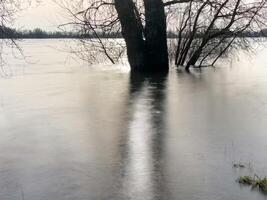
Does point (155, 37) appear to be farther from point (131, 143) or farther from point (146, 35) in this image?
point (131, 143)

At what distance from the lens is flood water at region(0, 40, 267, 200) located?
6.47 meters

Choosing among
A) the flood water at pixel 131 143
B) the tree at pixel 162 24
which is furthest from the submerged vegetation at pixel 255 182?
the tree at pixel 162 24

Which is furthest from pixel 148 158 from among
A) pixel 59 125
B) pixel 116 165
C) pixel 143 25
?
pixel 143 25

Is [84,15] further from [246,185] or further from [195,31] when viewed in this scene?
[246,185]

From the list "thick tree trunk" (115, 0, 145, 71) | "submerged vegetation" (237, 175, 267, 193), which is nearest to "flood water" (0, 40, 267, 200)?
"submerged vegetation" (237, 175, 267, 193)

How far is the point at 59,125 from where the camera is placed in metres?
10.7

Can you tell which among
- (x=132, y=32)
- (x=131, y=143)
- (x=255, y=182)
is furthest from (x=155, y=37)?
(x=255, y=182)

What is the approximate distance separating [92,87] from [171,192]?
40.7ft

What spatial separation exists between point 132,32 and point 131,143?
17.0 meters

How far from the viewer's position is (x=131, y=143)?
29.0 feet

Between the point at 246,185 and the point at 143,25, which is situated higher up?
the point at 143,25

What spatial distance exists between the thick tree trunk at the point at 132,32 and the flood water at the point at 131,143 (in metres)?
8.57

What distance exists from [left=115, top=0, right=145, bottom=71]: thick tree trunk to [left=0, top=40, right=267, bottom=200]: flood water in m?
8.57

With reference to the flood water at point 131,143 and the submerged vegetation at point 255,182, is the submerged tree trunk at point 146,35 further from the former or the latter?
the submerged vegetation at point 255,182
